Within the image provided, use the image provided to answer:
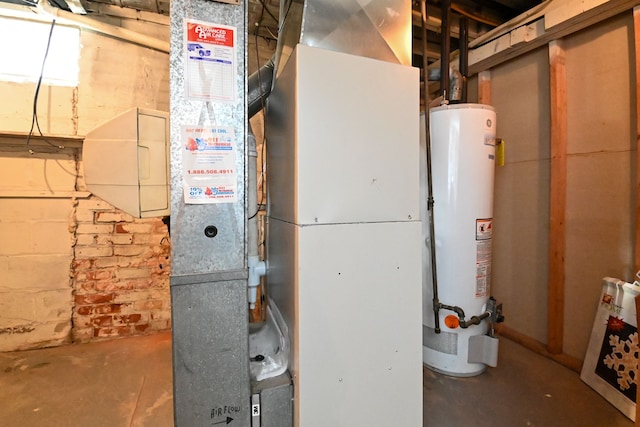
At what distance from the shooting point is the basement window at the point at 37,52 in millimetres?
2098

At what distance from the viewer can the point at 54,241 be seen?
2.28 m

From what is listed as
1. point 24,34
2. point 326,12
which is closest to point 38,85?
point 24,34

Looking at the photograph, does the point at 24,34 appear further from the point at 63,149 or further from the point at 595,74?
the point at 595,74

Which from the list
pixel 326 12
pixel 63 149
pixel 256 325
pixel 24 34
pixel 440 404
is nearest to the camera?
pixel 326 12

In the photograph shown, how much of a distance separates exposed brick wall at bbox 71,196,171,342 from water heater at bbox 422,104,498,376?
7.20 feet

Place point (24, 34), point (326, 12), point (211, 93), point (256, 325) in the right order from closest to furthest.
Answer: point (211, 93), point (326, 12), point (256, 325), point (24, 34)

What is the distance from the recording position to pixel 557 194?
2053 mm

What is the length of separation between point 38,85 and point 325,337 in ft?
8.91

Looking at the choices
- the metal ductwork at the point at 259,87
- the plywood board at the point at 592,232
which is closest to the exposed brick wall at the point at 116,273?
the metal ductwork at the point at 259,87

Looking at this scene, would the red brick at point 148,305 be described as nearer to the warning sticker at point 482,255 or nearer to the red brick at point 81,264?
the red brick at point 81,264

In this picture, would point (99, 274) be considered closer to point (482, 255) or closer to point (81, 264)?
point (81, 264)

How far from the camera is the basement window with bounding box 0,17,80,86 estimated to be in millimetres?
2098

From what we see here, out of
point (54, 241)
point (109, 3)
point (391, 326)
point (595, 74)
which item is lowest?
point (391, 326)

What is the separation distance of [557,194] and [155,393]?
2954 millimetres
